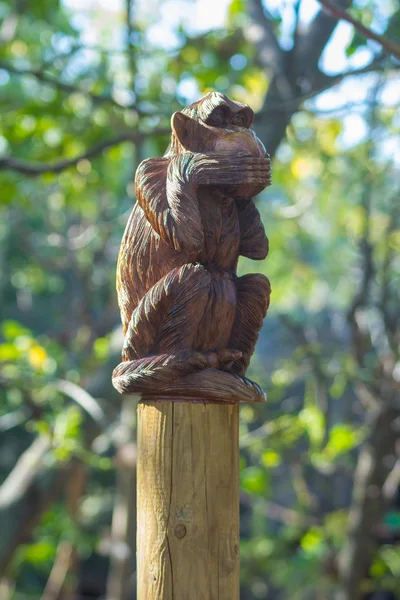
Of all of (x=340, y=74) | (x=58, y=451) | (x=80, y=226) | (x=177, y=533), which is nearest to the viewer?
(x=177, y=533)

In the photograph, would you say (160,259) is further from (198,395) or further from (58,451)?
(58,451)

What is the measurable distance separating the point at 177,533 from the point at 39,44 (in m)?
6.10

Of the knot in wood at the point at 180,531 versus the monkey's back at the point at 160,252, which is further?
the monkey's back at the point at 160,252

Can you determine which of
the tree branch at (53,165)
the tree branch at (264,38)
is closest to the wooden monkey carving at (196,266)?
the tree branch at (53,165)

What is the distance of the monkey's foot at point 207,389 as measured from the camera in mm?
2006

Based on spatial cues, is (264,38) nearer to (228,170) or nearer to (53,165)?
(53,165)

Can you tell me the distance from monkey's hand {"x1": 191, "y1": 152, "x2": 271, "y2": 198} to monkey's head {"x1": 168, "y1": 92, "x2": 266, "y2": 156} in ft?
0.13

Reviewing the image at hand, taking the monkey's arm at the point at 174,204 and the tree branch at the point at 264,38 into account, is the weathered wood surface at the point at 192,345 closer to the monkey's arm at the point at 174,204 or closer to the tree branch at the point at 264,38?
the monkey's arm at the point at 174,204

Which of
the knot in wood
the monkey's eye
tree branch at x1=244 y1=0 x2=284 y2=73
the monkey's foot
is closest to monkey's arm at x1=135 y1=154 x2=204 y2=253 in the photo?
the monkey's eye

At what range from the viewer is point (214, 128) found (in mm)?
2125

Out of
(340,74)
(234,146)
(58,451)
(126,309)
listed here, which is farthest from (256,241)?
(58,451)

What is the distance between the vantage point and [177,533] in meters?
1.98

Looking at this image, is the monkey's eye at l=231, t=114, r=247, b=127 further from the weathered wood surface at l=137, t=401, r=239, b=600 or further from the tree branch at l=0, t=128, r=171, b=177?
the tree branch at l=0, t=128, r=171, b=177

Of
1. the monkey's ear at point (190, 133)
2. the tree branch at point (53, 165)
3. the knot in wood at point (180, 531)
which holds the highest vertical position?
the tree branch at point (53, 165)
